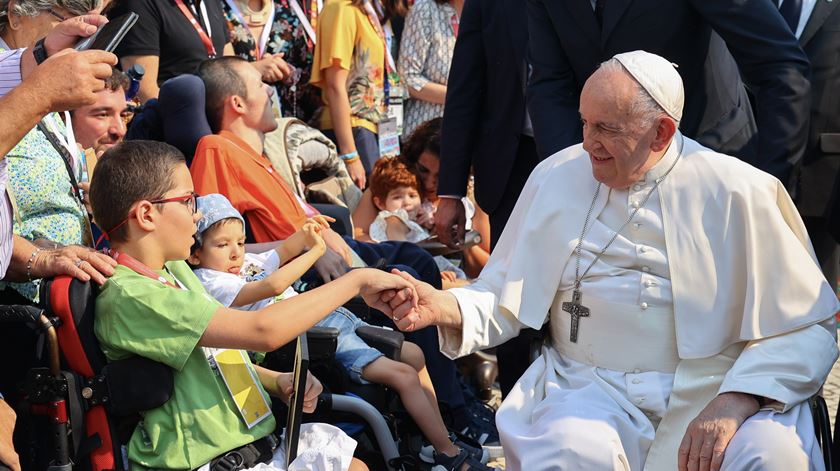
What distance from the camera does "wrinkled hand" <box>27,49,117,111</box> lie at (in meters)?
3.04

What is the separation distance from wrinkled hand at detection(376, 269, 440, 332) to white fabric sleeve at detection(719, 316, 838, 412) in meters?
0.92

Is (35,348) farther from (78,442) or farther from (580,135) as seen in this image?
(580,135)

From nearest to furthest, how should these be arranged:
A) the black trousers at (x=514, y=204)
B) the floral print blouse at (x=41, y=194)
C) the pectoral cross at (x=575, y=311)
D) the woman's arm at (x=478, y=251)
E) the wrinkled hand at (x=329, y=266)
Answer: the pectoral cross at (x=575, y=311), the floral print blouse at (x=41, y=194), the wrinkled hand at (x=329, y=266), the black trousers at (x=514, y=204), the woman's arm at (x=478, y=251)

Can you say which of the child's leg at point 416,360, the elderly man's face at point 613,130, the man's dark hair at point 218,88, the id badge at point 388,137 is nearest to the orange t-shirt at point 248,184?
the man's dark hair at point 218,88

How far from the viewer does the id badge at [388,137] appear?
24.6 ft

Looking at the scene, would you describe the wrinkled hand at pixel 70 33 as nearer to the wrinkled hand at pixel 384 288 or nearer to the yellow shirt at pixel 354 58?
the wrinkled hand at pixel 384 288

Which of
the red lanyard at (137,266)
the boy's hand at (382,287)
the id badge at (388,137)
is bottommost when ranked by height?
the id badge at (388,137)

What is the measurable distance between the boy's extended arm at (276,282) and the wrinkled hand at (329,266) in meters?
0.79

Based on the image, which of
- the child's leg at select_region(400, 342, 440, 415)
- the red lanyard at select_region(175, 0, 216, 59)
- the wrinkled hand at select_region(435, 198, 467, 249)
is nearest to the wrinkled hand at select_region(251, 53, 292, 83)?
the red lanyard at select_region(175, 0, 216, 59)

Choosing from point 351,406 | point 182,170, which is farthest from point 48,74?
point 351,406

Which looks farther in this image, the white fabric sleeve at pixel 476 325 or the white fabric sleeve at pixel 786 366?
the white fabric sleeve at pixel 476 325

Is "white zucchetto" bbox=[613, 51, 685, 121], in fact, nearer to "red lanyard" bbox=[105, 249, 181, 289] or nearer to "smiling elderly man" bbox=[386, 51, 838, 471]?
"smiling elderly man" bbox=[386, 51, 838, 471]

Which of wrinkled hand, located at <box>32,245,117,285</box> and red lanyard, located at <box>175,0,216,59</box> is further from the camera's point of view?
red lanyard, located at <box>175,0,216,59</box>

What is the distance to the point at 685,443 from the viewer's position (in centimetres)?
319
